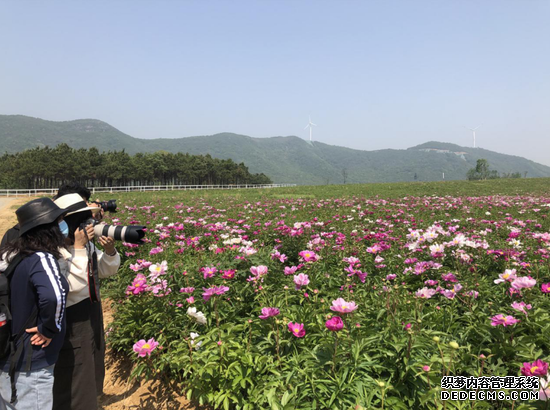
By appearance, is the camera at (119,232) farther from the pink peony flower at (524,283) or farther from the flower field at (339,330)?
the pink peony flower at (524,283)

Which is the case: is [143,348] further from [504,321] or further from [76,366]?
[504,321]

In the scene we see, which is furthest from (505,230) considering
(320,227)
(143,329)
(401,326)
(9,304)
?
(9,304)

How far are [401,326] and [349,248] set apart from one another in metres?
1.65

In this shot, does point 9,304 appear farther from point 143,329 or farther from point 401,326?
point 401,326

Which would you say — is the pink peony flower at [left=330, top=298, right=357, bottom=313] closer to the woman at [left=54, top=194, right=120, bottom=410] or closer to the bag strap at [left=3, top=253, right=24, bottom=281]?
the woman at [left=54, top=194, right=120, bottom=410]

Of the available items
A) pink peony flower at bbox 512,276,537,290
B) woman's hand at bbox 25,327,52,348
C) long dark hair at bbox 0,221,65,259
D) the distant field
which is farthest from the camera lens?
the distant field

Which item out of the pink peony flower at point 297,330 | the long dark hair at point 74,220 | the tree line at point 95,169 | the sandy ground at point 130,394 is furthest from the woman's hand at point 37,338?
the tree line at point 95,169

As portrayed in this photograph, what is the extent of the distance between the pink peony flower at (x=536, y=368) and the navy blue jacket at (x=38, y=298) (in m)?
2.55

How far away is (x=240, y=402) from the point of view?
1.89 meters

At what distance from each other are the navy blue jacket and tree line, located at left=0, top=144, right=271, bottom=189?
152 feet

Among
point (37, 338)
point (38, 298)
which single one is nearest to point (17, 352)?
point (37, 338)

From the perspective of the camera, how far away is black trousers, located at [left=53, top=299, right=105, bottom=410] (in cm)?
204

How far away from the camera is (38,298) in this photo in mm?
1647

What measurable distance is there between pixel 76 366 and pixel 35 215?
1.15 m
